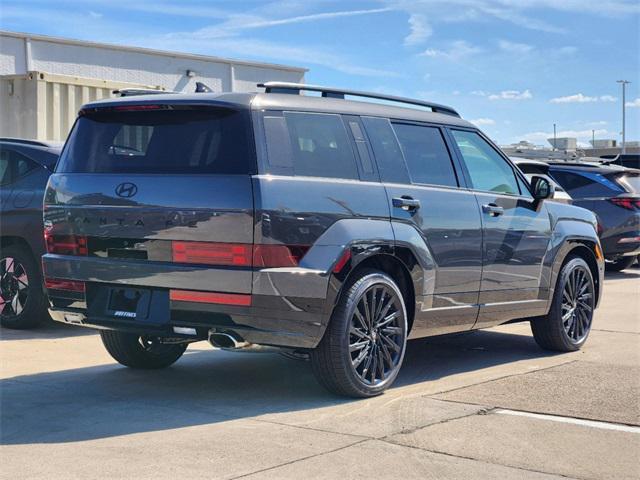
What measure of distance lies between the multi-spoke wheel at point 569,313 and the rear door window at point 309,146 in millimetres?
2674

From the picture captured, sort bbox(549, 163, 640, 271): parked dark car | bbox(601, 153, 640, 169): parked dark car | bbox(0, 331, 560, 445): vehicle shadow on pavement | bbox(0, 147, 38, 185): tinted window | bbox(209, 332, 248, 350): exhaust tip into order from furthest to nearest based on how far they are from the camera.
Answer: bbox(601, 153, 640, 169): parked dark car
bbox(549, 163, 640, 271): parked dark car
bbox(0, 147, 38, 185): tinted window
bbox(209, 332, 248, 350): exhaust tip
bbox(0, 331, 560, 445): vehicle shadow on pavement

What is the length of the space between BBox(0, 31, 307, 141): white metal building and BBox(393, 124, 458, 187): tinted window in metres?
8.39

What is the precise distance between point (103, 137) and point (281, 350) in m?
1.80

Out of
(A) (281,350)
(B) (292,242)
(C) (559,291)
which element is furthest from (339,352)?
(C) (559,291)

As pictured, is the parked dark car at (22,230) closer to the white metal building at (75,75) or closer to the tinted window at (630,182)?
the white metal building at (75,75)

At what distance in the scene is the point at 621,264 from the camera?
16078 mm

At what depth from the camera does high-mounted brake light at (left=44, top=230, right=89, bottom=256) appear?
612cm

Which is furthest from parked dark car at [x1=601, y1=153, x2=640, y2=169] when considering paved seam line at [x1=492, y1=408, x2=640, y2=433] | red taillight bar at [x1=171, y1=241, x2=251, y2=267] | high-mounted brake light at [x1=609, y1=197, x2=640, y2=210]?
red taillight bar at [x1=171, y1=241, x2=251, y2=267]

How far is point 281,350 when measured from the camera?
6012mm

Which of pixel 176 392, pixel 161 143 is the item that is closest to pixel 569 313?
pixel 176 392

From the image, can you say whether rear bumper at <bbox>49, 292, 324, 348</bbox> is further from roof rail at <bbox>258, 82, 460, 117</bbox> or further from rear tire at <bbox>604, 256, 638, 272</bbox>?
rear tire at <bbox>604, 256, 638, 272</bbox>

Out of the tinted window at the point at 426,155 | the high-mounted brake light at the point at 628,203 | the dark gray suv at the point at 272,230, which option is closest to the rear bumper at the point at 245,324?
the dark gray suv at the point at 272,230

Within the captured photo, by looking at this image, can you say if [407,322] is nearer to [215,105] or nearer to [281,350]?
[281,350]

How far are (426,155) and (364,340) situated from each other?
5.00 ft
